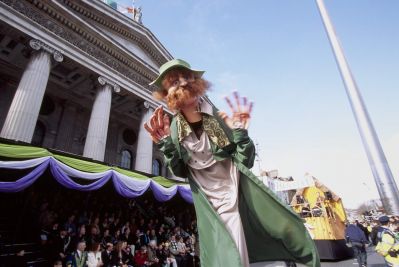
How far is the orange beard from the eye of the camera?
2.04 metres

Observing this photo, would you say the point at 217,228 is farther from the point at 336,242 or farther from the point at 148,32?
the point at 148,32

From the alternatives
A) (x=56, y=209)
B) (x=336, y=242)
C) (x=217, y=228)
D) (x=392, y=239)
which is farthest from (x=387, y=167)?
(x=56, y=209)

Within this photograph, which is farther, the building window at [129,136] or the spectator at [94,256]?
the building window at [129,136]

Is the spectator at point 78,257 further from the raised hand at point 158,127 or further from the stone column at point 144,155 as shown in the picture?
the stone column at point 144,155

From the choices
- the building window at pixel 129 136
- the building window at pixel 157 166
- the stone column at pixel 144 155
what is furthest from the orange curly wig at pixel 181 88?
the building window at pixel 157 166

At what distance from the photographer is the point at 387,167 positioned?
2.03 metres

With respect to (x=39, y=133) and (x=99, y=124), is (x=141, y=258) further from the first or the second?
(x=39, y=133)

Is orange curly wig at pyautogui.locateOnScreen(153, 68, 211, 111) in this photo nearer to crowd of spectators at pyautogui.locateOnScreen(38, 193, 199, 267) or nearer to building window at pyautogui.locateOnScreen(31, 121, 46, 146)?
crowd of spectators at pyautogui.locateOnScreen(38, 193, 199, 267)

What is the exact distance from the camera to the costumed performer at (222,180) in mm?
1646

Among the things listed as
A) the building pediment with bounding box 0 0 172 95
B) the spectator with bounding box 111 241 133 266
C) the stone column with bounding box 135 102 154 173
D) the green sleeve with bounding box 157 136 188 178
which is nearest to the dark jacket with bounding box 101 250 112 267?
the spectator with bounding box 111 241 133 266

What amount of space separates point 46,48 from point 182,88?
11737mm

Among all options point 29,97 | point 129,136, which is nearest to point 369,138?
point 29,97

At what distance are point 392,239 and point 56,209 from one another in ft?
38.6

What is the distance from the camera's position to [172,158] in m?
2.00
